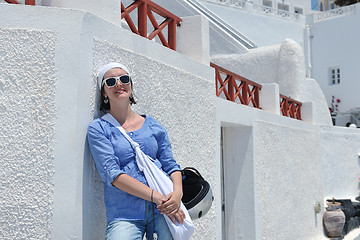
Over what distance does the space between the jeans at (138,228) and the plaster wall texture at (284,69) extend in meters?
7.65

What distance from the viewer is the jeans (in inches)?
125

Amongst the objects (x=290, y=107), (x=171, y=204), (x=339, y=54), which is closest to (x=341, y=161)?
(x=290, y=107)

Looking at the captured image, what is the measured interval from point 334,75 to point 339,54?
3.20ft

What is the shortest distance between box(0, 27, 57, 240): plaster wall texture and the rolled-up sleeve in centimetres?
28

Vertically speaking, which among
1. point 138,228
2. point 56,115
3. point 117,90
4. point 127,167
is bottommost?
point 138,228

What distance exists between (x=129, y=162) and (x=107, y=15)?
54.4 inches

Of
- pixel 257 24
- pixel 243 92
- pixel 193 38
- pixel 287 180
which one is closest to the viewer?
pixel 193 38

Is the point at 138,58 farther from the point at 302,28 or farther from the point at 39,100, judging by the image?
the point at 302,28

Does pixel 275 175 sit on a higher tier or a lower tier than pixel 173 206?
higher

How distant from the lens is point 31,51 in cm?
339

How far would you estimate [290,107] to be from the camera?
375 inches

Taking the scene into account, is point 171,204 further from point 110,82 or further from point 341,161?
point 341,161

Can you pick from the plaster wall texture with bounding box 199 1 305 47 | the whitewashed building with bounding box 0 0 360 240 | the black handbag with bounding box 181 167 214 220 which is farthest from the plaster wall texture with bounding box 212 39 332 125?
the plaster wall texture with bounding box 199 1 305 47

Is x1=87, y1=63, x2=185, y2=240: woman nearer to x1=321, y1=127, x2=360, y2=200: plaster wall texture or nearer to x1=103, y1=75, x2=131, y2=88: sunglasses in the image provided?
x1=103, y1=75, x2=131, y2=88: sunglasses
